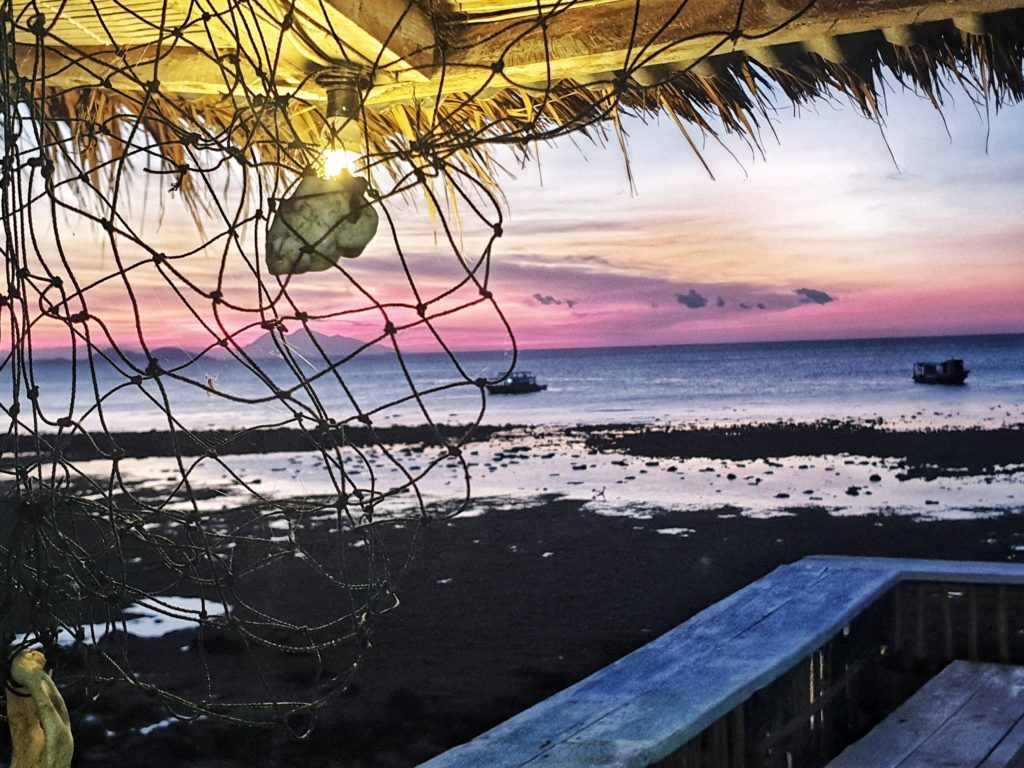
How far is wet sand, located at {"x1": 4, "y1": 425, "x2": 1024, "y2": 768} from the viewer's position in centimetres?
467

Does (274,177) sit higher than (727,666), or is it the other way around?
(274,177)

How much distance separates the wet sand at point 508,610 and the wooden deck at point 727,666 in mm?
656

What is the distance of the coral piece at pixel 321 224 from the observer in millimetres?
1475

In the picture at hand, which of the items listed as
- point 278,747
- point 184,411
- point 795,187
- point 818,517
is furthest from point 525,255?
point 278,747

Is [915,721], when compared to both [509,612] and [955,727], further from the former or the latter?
[509,612]

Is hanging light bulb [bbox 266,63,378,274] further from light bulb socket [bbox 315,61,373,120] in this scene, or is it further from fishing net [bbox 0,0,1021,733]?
light bulb socket [bbox 315,61,373,120]

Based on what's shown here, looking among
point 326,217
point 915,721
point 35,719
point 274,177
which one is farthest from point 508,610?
point 35,719

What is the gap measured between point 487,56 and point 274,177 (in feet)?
2.20

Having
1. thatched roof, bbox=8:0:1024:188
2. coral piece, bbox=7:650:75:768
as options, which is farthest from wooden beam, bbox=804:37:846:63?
coral piece, bbox=7:650:75:768

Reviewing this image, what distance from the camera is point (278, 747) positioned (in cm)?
459

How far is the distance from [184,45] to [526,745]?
4.91 ft

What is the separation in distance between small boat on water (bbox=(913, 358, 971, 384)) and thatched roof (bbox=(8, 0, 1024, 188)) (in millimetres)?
34512

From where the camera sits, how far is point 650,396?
1396 inches

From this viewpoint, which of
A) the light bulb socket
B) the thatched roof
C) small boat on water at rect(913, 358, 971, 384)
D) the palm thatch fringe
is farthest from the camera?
small boat on water at rect(913, 358, 971, 384)
